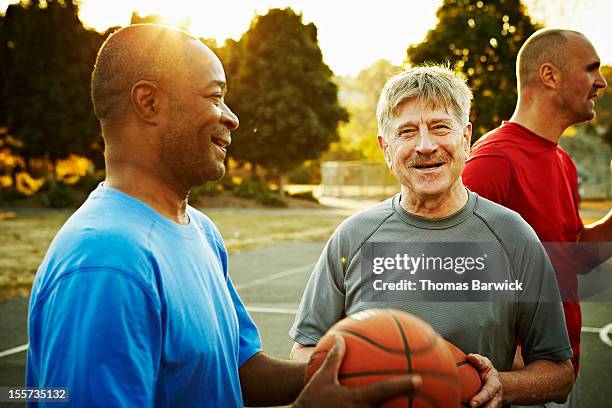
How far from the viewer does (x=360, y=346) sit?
76.0 inches

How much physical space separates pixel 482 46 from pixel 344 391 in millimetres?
28717

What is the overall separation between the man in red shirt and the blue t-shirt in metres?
1.79

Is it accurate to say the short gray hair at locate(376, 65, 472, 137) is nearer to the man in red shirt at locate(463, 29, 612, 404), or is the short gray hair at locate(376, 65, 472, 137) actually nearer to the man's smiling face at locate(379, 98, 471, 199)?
the man's smiling face at locate(379, 98, 471, 199)

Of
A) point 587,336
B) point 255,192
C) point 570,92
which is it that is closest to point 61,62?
point 255,192

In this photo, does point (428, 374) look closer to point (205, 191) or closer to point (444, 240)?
point (444, 240)

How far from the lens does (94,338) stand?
1553 millimetres

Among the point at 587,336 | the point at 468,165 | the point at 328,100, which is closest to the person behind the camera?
the point at 468,165

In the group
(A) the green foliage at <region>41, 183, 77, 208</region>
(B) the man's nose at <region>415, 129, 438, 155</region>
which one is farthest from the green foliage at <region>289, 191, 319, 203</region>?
(B) the man's nose at <region>415, 129, 438, 155</region>

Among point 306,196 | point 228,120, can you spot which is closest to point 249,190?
point 306,196

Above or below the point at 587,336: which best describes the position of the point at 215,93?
above

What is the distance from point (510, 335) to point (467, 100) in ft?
3.36

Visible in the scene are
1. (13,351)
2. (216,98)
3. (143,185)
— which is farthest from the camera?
(13,351)

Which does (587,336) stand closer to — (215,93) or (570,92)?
(570,92)

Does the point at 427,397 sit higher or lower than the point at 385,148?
lower
